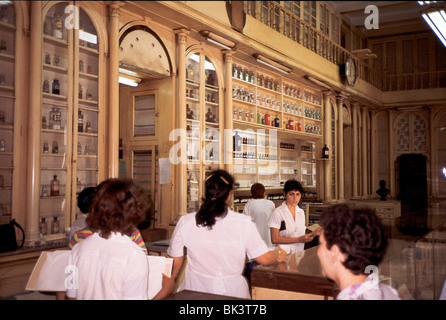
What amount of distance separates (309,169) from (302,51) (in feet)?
10.3

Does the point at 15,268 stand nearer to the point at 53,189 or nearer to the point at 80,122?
the point at 53,189

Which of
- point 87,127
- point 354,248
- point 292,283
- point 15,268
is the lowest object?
point 15,268

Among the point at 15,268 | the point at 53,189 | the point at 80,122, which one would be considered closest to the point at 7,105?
the point at 80,122

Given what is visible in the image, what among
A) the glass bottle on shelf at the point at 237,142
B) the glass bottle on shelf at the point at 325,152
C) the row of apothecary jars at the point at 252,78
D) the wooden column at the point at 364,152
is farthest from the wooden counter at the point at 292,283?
the wooden column at the point at 364,152

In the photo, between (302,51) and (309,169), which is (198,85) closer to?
(302,51)

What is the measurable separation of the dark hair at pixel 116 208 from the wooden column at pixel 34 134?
2.16 meters

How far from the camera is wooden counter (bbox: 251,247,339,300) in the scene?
84.9 inches

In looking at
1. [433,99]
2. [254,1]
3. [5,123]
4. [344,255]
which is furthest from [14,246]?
[433,99]

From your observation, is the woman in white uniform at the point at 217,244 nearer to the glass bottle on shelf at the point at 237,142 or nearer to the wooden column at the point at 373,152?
the glass bottle on shelf at the point at 237,142

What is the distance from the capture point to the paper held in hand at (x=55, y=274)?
1732mm

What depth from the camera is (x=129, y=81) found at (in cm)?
524

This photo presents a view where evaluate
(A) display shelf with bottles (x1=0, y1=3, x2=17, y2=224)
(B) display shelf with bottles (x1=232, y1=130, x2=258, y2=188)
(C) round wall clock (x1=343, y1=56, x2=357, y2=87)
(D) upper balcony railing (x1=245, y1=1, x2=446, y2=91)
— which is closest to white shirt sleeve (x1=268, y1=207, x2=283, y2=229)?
(A) display shelf with bottles (x1=0, y1=3, x2=17, y2=224)

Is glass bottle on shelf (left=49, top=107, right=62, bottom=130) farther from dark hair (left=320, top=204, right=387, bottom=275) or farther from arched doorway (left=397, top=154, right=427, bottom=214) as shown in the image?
arched doorway (left=397, top=154, right=427, bottom=214)

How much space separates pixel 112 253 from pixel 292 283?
3.73 feet
